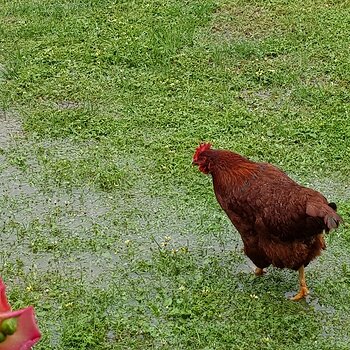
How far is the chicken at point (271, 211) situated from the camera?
11.2 feet

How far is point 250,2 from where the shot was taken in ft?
25.8

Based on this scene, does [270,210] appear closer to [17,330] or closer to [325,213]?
[325,213]

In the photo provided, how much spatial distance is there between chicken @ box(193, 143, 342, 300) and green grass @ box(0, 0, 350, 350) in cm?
34

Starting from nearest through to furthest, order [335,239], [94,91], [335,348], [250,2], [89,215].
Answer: [335,348] < [335,239] < [89,215] < [94,91] < [250,2]

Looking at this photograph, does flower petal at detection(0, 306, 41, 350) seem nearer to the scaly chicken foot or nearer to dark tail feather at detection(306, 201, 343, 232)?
dark tail feather at detection(306, 201, 343, 232)

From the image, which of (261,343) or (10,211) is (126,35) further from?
(261,343)

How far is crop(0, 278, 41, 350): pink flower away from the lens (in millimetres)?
388

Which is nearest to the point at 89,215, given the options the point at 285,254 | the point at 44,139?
the point at 44,139

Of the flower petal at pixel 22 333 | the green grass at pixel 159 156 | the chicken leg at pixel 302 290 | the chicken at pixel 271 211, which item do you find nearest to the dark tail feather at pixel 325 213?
the chicken at pixel 271 211

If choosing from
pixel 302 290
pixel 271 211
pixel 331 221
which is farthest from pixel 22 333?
pixel 302 290

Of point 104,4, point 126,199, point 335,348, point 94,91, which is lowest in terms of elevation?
point 335,348

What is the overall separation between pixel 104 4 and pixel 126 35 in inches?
37.8

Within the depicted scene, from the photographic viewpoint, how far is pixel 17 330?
39cm

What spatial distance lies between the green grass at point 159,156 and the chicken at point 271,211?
13.5 inches
